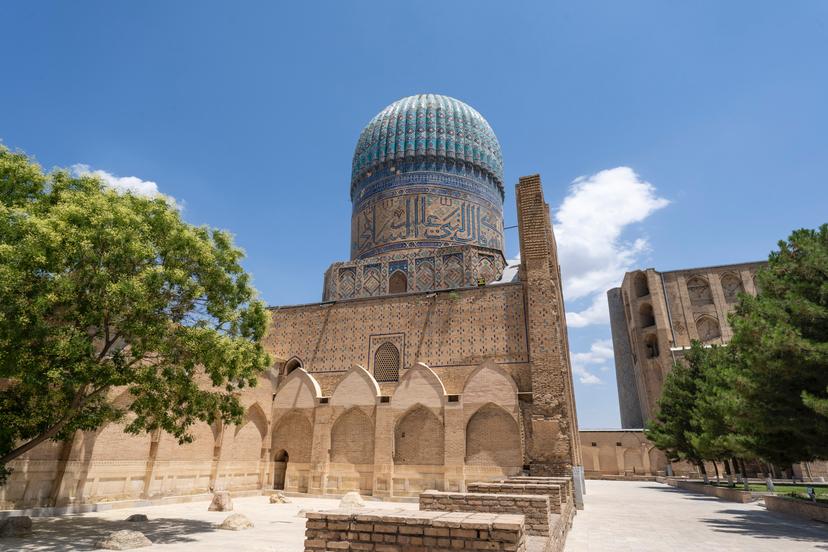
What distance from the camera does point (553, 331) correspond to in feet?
45.8

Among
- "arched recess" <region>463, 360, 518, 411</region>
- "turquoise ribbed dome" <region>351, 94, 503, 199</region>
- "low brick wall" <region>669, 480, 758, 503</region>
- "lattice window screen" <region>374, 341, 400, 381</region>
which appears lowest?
"low brick wall" <region>669, 480, 758, 503</region>

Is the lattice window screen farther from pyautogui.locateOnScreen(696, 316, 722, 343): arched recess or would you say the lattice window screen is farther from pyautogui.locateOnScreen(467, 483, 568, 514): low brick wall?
pyautogui.locateOnScreen(696, 316, 722, 343): arched recess

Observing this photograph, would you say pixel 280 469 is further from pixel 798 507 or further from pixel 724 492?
pixel 724 492

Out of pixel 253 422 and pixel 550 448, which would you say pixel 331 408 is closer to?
pixel 253 422

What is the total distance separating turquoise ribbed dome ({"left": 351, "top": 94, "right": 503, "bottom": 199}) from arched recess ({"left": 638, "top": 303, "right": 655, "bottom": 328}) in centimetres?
1379

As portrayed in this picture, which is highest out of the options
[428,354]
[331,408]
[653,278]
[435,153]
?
[435,153]

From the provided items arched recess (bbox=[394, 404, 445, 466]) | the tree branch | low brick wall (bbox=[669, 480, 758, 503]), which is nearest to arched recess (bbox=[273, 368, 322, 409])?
arched recess (bbox=[394, 404, 445, 466])

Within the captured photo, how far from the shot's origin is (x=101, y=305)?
22.6 feet

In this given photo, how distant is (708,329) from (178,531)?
31086 mm

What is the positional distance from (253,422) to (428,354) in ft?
19.5

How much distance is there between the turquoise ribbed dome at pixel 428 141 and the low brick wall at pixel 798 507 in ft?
57.5

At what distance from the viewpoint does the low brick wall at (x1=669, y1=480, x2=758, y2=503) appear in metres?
13.8

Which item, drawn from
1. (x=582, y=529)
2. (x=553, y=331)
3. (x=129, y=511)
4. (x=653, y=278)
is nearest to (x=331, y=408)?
(x=129, y=511)

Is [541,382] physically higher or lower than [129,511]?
higher
